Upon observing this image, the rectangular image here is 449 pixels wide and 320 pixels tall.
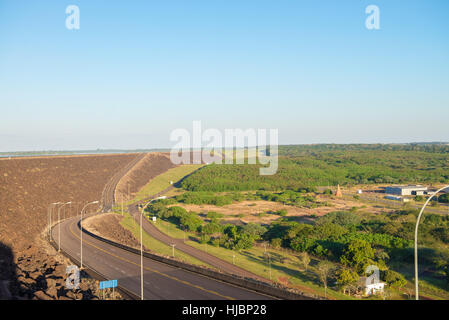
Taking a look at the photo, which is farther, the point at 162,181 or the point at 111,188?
the point at 162,181

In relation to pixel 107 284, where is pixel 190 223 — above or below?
below

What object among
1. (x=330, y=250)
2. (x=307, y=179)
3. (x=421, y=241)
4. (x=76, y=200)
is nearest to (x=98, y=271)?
(x=330, y=250)

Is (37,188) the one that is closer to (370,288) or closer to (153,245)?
(153,245)

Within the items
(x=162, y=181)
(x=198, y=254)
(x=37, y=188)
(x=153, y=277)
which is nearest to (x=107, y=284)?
(x=153, y=277)

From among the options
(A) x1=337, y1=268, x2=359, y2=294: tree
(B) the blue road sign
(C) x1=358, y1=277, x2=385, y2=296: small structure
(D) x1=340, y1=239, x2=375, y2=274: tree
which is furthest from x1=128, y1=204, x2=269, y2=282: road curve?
→ (B) the blue road sign

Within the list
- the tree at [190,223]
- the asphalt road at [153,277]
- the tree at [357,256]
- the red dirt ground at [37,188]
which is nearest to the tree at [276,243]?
the tree at [357,256]
